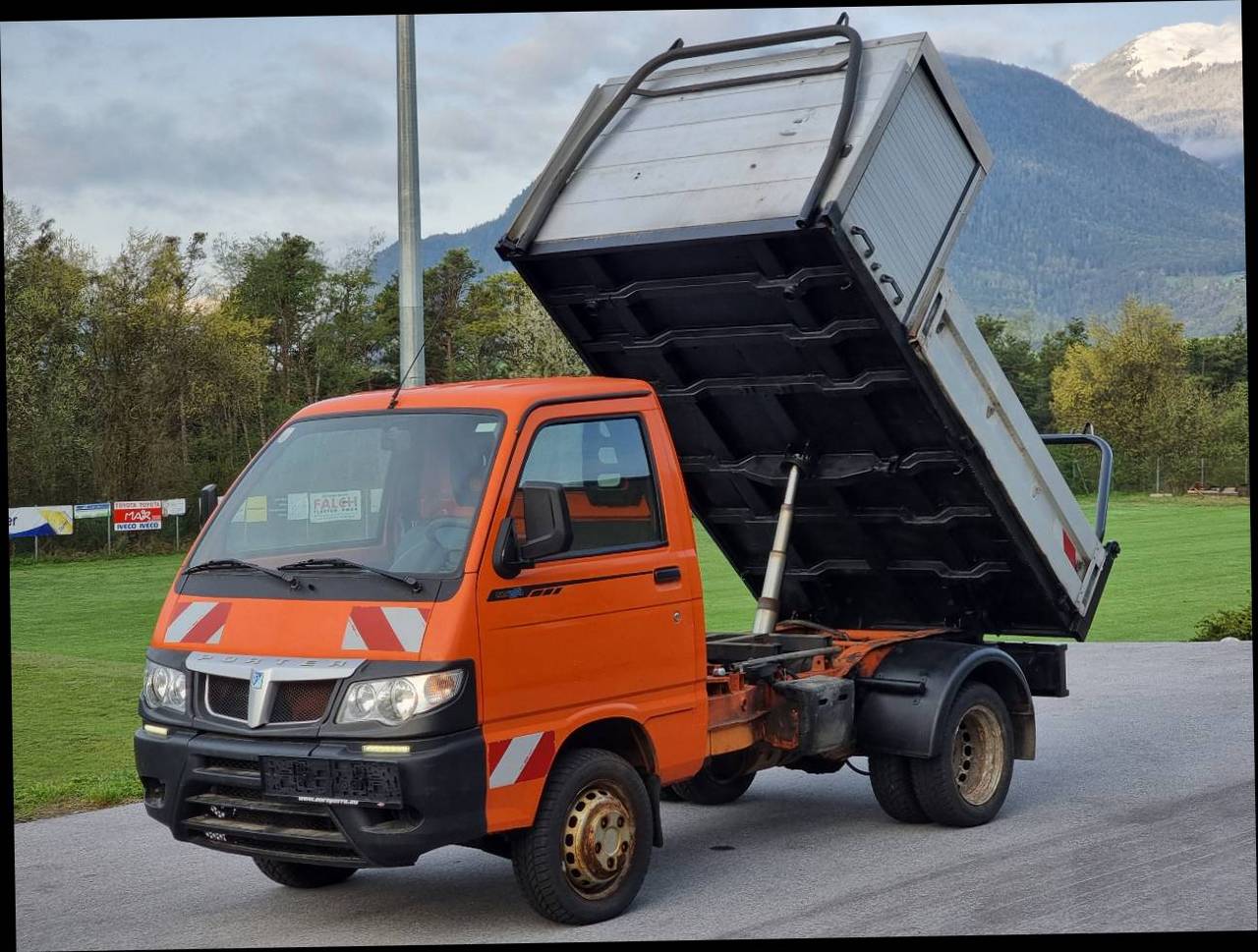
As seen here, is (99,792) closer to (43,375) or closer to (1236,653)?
(1236,653)

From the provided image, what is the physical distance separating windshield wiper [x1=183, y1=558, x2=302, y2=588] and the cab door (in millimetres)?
830

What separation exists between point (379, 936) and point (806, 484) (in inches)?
136

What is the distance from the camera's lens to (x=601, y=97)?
8.66 m

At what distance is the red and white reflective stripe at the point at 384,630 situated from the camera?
6.25m

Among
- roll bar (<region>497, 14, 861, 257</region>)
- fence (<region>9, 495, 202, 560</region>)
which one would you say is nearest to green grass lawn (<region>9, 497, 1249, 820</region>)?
fence (<region>9, 495, 202, 560</region>)

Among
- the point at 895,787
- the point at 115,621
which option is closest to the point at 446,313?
the point at 115,621

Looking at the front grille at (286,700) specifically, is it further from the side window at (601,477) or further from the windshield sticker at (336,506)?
the side window at (601,477)

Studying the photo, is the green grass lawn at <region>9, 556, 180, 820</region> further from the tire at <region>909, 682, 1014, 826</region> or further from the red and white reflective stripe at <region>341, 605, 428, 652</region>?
the tire at <region>909, 682, 1014, 826</region>

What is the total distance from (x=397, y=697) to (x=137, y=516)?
77.3 ft

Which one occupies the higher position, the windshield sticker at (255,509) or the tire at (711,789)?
the windshield sticker at (255,509)

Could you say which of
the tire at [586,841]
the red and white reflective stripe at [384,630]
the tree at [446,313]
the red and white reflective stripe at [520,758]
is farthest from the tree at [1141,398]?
the red and white reflective stripe at [384,630]

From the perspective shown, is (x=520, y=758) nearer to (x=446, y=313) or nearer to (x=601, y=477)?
(x=601, y=477)

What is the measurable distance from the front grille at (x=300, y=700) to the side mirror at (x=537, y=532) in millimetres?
839

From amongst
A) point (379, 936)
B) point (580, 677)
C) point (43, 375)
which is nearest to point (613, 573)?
point (580, 677)
